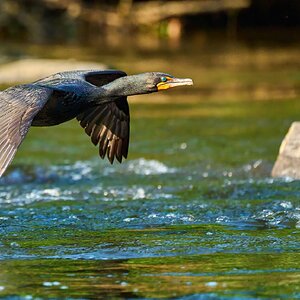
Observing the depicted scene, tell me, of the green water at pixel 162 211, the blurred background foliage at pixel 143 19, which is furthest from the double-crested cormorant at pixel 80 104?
the blurred background foliage at pixel 143 19

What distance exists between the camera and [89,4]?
2747 centimetres

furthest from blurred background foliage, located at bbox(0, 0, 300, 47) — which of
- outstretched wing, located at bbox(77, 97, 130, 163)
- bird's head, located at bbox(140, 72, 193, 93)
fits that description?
bird's head, located at bbox(140, 72, 193, 93)

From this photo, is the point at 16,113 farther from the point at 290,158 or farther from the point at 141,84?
the point at 290,158

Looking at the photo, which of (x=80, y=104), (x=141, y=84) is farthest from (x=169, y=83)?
(x=80, y=104)

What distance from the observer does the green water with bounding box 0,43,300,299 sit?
20.0 feet

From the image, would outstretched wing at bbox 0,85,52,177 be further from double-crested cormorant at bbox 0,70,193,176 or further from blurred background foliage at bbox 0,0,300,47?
blurred background foliage at bbox 0,0,300,47

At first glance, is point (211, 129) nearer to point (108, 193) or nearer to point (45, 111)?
point (108, 193)

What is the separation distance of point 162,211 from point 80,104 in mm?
1171

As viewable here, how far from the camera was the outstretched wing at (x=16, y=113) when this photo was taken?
6949 millimetres

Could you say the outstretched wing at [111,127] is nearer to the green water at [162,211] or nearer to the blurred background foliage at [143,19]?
the green water at [162,211]

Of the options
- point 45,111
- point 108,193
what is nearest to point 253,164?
point 108,193

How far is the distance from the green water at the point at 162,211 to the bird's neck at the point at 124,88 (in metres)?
1.01

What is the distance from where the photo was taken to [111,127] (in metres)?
9.55

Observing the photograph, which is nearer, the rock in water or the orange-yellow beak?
the orange-yellow beak
